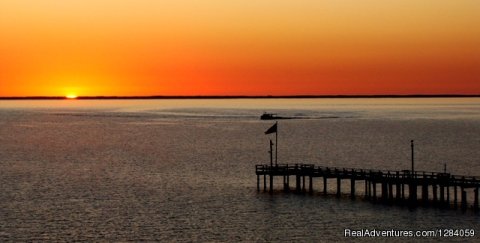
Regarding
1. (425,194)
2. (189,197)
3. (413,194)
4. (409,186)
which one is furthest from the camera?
(189,197)

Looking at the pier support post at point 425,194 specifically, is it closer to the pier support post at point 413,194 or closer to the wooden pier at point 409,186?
the wooden pier at point 409,186

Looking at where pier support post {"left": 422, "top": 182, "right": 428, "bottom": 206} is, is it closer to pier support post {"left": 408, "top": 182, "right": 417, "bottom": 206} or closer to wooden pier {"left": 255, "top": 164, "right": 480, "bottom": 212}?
wooden pier {"left": 255, "top": 164, "right": 480, "bottom": 212}

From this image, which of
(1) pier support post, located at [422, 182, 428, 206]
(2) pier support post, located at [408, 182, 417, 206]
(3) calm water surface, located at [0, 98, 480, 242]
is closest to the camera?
(3) calm water surface, located at [0, 98, 480, 242]

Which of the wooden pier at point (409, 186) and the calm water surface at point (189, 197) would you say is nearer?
the calm water surface at point (189, 197)

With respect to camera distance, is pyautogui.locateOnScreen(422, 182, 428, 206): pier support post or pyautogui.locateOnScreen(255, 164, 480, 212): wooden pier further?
pyautogui.locateOnScreen(422, 182, 428, 206): pier support post

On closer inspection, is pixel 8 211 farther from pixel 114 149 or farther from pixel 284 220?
pixel 114 149

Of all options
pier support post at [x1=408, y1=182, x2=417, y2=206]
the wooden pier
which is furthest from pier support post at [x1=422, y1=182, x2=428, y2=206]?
pier support post at [x1=408, y1=182, x2=417, y2=206]

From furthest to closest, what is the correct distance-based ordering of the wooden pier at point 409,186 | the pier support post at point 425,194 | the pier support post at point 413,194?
the pier support post at point 425,194
the pier support post at point 413,194
the wooden pier at point 409,186

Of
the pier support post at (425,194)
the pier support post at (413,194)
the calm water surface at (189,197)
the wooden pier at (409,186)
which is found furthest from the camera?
the pier support post at (425,194)

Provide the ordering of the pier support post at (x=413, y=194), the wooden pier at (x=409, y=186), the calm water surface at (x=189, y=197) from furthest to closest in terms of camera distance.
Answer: the pier support post at (x=413, y=194), the wooden pier at (x=409, y=186), the calm water surface at (x=189, y=197)

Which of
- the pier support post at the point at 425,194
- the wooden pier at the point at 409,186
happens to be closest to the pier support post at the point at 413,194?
the wooden pier at the point at 409,186

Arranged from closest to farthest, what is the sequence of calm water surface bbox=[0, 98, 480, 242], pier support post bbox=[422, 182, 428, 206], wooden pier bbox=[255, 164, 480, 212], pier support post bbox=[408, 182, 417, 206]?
calm water surface bbox=[0, 98, 480, 242]
wooden pier bbox=[255, 164, 480, 212]
pier support post bbox=[408, 182, 417, 206]
pier support post bbox=[422, 182, 428, 206]

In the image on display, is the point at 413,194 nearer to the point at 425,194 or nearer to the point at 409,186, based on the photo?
the point at 409,186

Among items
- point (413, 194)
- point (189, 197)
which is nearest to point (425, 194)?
point (413, 194)
